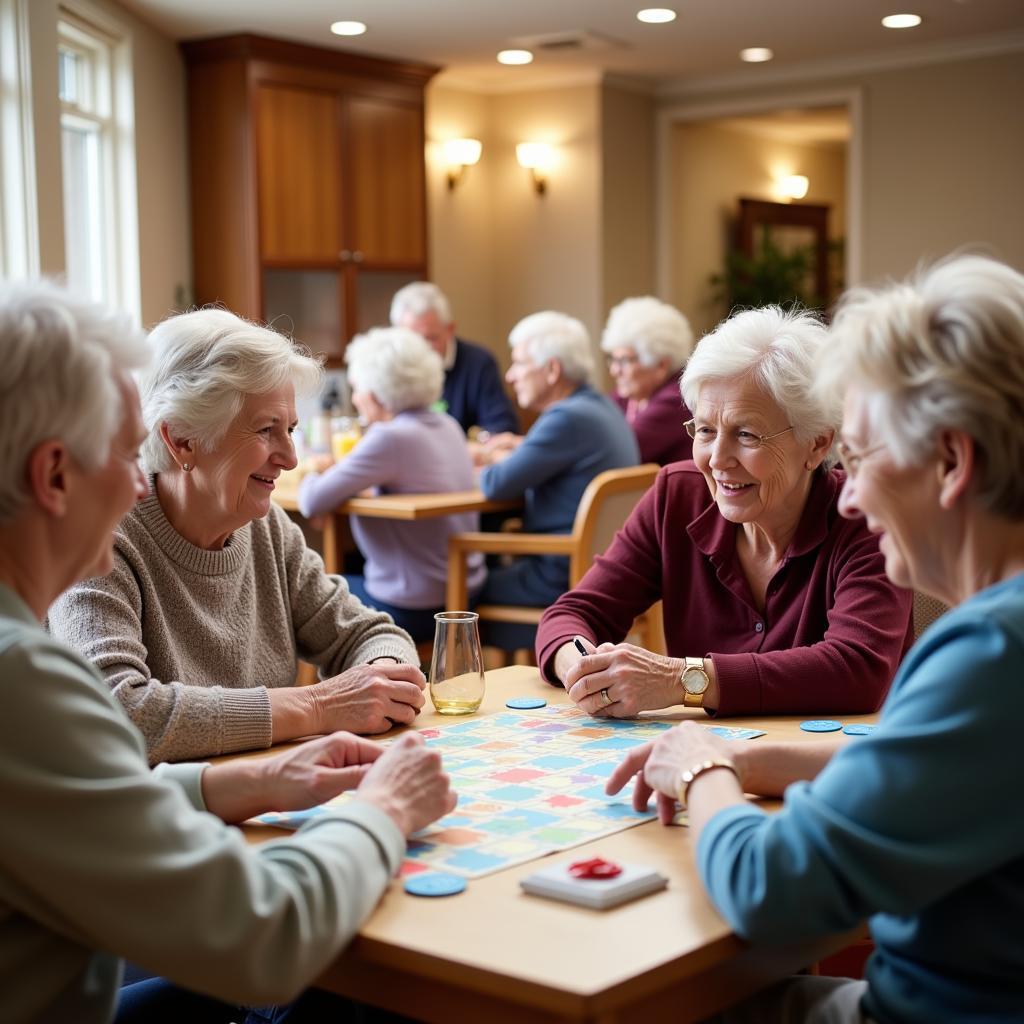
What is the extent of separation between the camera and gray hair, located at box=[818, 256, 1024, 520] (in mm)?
1204

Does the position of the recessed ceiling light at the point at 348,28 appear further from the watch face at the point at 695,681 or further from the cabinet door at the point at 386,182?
the watch face at the point at 695,681

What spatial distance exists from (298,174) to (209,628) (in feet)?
17.1

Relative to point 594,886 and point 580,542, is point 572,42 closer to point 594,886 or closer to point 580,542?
point 580,542

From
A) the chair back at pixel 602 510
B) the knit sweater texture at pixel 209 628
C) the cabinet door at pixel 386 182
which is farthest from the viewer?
the cabinet door at pixel 386 182

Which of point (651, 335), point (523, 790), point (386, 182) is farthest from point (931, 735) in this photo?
point (386, 182)

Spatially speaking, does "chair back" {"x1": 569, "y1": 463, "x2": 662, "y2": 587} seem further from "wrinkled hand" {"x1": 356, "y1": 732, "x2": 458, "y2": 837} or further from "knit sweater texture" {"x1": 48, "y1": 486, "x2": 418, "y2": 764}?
"wrinkled hand" {"x1": 356, "y1": 732, "x2": 458, "y2": 837}

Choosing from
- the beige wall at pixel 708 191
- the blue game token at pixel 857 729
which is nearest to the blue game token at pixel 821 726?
the blue game token at pixel 857 729

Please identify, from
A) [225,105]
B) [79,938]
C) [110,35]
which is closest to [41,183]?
[110,35]

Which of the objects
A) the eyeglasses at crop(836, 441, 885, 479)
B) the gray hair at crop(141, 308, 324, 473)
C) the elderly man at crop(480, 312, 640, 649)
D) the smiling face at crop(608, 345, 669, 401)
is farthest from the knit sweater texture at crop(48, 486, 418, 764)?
the smiling face at crop(608, 345, 669, 401)

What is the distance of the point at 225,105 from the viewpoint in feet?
21.8

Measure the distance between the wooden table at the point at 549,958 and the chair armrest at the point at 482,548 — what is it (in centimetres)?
294

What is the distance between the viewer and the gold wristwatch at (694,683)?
1973mm

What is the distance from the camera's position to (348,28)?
6.47 metres

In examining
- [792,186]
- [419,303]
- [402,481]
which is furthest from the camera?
[792,186]
